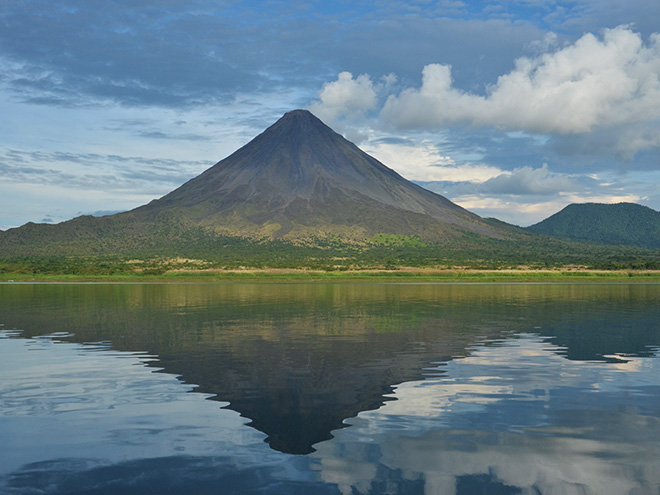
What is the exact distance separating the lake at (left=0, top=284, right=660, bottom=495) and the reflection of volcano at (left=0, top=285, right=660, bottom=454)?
158mm

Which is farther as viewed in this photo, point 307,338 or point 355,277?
point 355,277

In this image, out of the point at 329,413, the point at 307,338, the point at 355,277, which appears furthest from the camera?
the point at 355,277

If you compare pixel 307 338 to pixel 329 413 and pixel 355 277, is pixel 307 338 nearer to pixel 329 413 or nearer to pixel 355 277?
pixel 329 413

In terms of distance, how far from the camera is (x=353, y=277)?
147 meters

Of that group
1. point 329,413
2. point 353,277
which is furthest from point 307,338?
point 353,277

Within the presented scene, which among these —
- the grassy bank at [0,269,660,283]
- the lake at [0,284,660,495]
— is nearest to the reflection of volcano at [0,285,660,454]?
the lake at [0,284,660,495]

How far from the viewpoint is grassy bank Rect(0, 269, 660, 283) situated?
467 feet

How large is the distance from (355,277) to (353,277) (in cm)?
48

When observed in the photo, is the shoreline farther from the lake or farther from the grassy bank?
the lake

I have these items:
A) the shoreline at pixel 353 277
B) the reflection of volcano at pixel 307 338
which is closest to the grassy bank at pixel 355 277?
the shoreline at pixel 353 277

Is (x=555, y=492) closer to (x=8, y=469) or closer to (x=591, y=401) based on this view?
(x=591, y=401)

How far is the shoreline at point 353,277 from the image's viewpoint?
142m

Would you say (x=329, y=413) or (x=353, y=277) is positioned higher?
(x=353, y=277)

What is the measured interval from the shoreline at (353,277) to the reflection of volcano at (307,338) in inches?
2764
